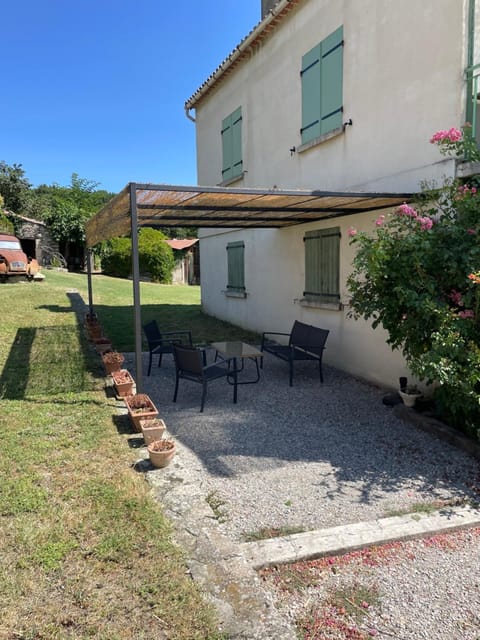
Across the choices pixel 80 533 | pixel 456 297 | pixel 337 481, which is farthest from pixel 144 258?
pixel 80 533

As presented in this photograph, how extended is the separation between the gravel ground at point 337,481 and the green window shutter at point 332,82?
14.2 feet

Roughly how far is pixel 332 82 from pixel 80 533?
722 cm

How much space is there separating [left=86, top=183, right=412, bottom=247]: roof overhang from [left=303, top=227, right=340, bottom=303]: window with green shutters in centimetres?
33

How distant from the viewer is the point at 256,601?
2.32 metres

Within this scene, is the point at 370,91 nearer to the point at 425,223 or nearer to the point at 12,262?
the point at 425,223

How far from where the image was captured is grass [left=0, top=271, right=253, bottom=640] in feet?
7.07

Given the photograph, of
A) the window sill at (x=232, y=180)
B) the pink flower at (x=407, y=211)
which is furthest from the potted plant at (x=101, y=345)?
the pink flower at (x=407, y=211)

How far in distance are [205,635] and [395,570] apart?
1268 mm

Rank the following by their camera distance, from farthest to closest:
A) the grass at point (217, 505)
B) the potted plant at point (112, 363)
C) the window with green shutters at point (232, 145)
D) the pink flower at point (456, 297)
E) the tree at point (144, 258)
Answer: the tree at point (144, 258) < the window with green shutters at point (232, 145) < the potted plant at point (112, 363) < the pink flower at point (456, 297) < the grass at point (217, 505)

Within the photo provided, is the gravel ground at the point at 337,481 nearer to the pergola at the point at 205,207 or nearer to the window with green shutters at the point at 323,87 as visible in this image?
the pergola at the point at 205,207

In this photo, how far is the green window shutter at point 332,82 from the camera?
6.73 meters

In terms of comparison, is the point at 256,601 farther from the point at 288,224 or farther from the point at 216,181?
the point at 216,181

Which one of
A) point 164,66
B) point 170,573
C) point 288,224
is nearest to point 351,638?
point 170,573

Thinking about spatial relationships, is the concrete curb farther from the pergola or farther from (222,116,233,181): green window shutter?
(222,116,233,181): green window shutter
